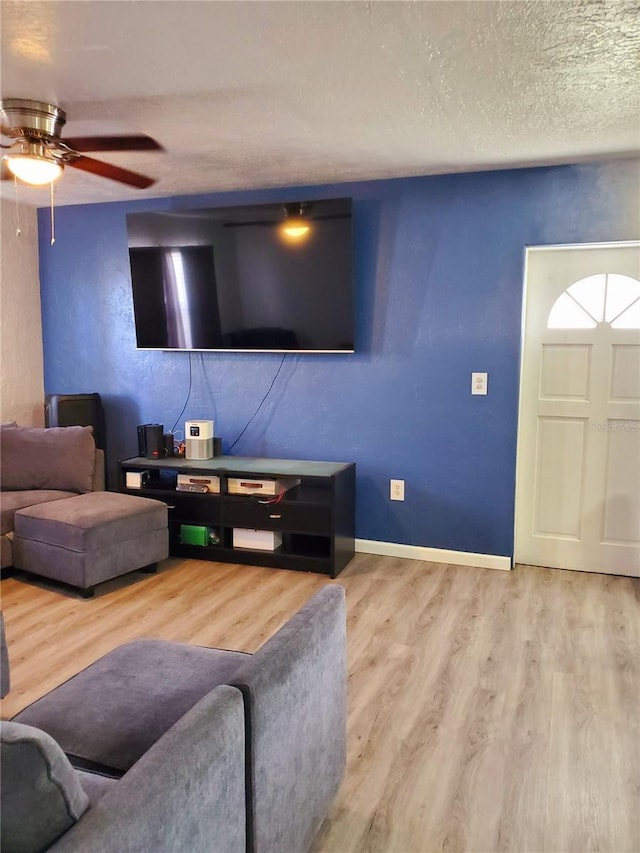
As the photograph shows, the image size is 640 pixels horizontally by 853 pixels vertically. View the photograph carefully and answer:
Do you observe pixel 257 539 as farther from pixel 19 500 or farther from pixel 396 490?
pixel 19 500

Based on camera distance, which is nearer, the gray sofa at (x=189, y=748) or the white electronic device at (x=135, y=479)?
the gray sofa at (x=189, y=748)

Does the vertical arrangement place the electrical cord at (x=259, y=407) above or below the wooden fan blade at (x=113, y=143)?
below

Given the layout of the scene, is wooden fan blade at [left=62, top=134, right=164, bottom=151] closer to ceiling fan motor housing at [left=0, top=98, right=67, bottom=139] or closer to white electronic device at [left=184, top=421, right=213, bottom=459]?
ceiling fan motor housing at [left=0, top=98, right=67, bottom=139]

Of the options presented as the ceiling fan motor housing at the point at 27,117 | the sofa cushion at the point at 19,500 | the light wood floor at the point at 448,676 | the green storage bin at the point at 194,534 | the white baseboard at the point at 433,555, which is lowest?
the light wood floor at the point at 448,676

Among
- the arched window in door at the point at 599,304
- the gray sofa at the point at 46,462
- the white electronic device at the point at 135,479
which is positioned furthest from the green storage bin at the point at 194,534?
the arched window in door at the point at 599,304

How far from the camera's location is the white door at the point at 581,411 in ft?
12.0

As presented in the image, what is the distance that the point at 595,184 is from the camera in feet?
11.6

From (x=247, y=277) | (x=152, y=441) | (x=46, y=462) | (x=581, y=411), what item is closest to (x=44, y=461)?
(x=46, y=462)

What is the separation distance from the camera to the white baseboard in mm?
3904

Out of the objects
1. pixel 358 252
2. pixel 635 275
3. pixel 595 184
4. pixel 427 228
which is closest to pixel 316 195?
pixel 358 252

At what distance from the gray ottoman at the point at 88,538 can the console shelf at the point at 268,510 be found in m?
0.32

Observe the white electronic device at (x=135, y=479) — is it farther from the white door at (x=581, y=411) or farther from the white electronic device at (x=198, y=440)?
the white door at (x=581, y=411)

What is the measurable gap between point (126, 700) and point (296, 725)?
0.49 meters

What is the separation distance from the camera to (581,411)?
378 cm
